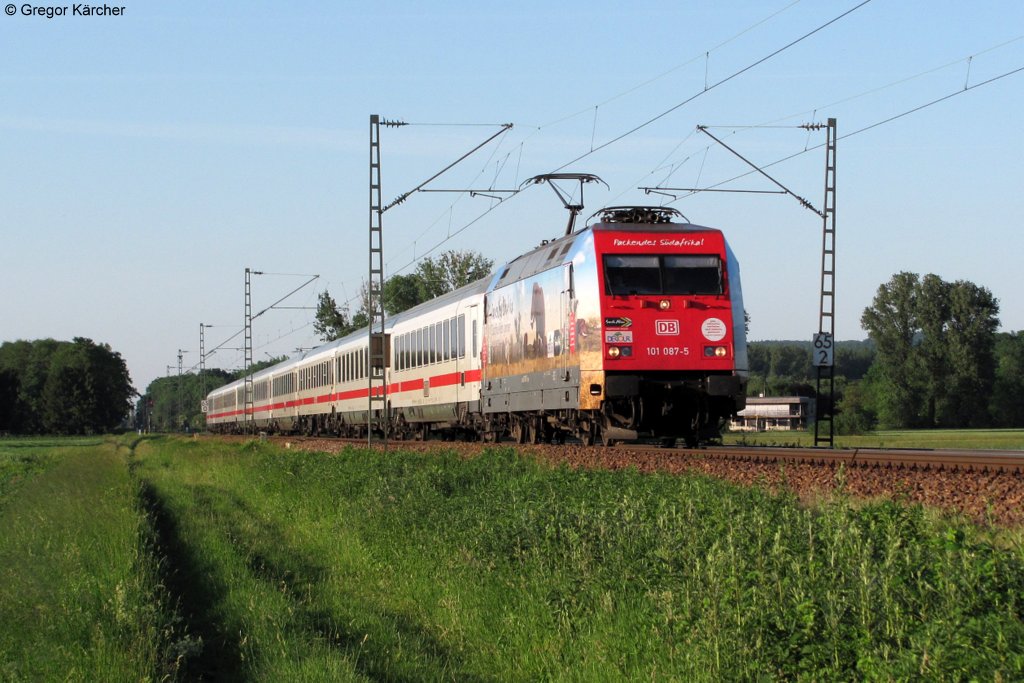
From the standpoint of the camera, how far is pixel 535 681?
8.54 metres

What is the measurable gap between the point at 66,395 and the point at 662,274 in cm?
12459

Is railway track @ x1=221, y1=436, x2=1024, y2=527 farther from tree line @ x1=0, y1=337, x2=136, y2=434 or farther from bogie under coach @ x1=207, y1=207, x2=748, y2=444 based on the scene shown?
tree line @ x1=0, y1=337, x2=136, y2=434

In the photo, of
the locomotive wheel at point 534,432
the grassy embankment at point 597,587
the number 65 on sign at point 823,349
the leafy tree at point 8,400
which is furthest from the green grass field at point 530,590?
the leafy tree at point 8,400

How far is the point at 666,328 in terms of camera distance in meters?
20.1

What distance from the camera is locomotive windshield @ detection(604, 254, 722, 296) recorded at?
2014cm

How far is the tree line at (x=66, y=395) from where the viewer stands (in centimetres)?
13025

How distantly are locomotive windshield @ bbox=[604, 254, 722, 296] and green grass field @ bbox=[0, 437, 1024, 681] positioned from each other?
433 cm

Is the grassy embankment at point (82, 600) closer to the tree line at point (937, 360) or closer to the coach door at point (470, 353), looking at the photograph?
the coach door at point (470, 353)

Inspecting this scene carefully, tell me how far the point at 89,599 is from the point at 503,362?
1625 centimetres

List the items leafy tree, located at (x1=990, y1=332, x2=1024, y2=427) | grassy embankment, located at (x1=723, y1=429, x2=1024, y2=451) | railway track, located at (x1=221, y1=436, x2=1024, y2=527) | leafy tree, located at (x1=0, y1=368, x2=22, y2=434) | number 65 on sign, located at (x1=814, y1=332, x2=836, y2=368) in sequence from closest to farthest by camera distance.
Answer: railway track, located at (x1=221, y1=436, x2=1024, y2=527) < number 65 on sign, located at (x1=814, y1=332, x2=836, y2=368) < grassy embankment, located at (x1=723, y1=429, x2=1024, y2=451) < leafy tree, located at (x1=990, y1=332, x2=1024, y2=427) < leafy tree, located at (x1=0, y1=368, x2=22, y2=434)

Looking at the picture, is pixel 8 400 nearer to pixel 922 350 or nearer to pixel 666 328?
pixel 922 350

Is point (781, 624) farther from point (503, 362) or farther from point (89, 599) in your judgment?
point (503, 362)

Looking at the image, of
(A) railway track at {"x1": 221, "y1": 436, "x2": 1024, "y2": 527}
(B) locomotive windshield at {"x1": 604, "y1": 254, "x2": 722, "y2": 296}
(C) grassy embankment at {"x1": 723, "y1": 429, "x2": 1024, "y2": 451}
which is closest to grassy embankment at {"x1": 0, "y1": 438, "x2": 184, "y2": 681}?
(A) railway track at {"x1": 221, "y1": 436, "x2": 1024, "y2": 527}

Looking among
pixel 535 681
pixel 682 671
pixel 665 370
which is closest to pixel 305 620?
pixel 535 681
